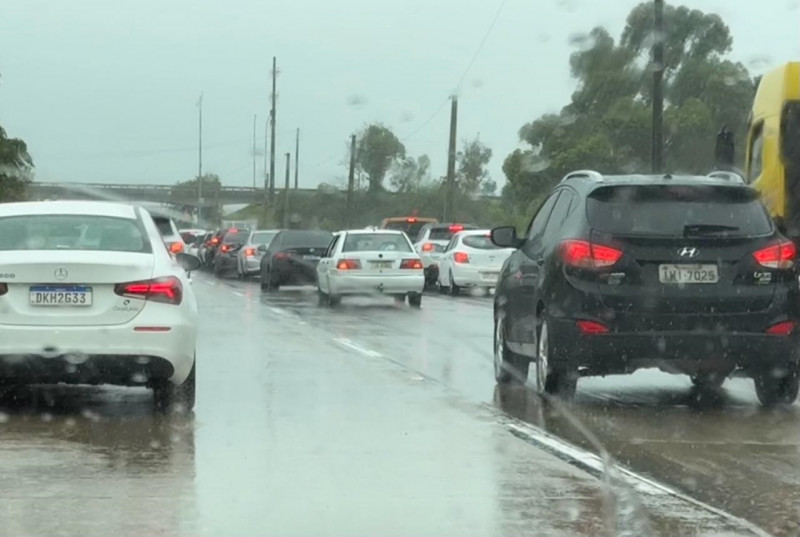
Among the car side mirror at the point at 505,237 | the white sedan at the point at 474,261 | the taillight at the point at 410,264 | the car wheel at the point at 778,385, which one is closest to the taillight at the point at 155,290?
the car side mirror at the point at 505,237

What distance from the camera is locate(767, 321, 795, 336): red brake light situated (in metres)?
10.9

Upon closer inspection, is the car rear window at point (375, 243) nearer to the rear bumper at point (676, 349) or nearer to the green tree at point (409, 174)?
the rear bumper at point (676, 349)

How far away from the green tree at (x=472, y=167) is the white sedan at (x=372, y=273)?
2333 inches

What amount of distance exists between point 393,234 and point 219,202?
89585 millimetres

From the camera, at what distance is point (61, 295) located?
400 inches

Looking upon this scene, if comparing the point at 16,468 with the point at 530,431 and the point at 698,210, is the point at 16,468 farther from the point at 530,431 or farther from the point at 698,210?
the point at 698,210

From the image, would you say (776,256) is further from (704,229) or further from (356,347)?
(356,347)

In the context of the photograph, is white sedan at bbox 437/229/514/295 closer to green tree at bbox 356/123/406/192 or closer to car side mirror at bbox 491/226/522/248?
car side mirror at bbox 491/226/522/248

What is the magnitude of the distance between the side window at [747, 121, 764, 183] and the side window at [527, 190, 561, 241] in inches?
281

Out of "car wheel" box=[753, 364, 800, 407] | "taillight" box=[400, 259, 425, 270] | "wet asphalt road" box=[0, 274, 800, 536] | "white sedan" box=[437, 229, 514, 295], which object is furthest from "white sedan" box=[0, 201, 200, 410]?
"white sedan" box=[437, 229, 514, 295]

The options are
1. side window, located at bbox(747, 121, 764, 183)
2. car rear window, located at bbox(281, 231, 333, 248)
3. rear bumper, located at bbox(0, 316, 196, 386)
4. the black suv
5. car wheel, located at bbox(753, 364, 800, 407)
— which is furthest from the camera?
car rear window, located at bbox(281, 231, 333, 248)

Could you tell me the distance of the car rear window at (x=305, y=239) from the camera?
33875 millimetres

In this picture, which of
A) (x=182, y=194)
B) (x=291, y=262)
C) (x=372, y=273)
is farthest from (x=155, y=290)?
(x=182, y=194)

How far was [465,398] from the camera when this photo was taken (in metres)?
12.1
